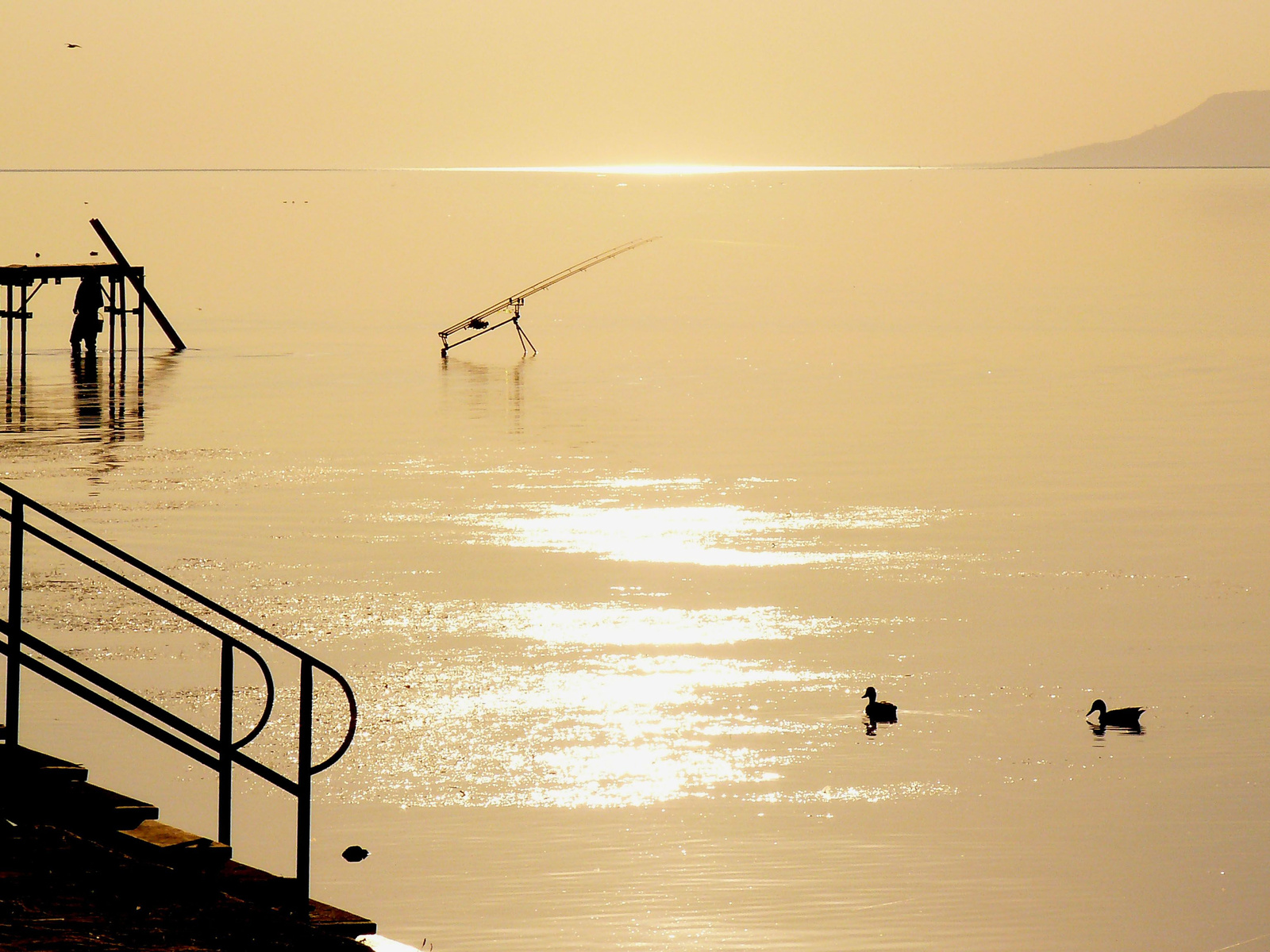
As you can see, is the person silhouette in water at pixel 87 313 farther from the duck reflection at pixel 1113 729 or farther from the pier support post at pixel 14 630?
the pier support post at pixel 14 630

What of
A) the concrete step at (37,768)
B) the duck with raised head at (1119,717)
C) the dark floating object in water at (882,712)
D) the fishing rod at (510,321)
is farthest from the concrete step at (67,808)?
the fishing rod at (510,321)

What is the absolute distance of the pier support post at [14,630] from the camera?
7762 millimetres

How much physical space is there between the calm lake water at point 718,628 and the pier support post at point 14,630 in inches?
114

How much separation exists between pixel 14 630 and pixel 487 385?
105 ft

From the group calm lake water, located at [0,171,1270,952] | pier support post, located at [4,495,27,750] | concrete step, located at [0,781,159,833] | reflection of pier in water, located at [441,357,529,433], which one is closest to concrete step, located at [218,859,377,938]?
concrete step, located at [0,781,159,833]

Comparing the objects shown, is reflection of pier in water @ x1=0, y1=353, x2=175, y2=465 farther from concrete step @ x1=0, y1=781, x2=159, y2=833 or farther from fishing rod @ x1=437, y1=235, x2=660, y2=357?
concrete step @ x1=0, y1=781, x2=159, y2=833

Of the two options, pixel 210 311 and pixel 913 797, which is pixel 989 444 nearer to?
pixel 913 797

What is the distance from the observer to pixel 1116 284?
73.0 meters

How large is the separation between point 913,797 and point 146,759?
212 inches

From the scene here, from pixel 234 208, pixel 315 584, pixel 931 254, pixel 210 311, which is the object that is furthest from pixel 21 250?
pixel 234 208

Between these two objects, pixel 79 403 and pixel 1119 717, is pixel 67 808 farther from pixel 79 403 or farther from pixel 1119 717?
pixel 79 403

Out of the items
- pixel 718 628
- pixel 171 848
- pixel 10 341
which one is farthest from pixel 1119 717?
pixel 10 341

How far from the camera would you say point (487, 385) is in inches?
1554

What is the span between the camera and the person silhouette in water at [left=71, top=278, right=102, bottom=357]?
42.4m
